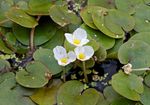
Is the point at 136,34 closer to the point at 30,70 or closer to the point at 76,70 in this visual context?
the point at 76,70

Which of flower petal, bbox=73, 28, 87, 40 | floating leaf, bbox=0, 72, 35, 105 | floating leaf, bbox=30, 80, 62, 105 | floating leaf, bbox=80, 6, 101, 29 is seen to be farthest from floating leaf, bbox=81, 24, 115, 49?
floating leaf, bbox=0, 72, 35, 105

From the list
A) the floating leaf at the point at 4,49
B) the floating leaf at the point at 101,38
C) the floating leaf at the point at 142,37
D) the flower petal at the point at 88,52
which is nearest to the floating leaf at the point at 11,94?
the floating leaf at the point at 4,49

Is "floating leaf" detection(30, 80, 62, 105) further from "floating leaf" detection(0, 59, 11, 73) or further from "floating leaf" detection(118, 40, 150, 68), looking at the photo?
"floating leaf" detection(118, 40, 150, 68)

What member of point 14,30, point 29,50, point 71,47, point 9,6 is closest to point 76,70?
point 71,47

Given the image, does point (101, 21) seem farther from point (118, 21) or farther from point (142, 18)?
point (142, 18)

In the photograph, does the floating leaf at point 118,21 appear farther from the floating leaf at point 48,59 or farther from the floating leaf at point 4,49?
the floating leaf at point 4,49
